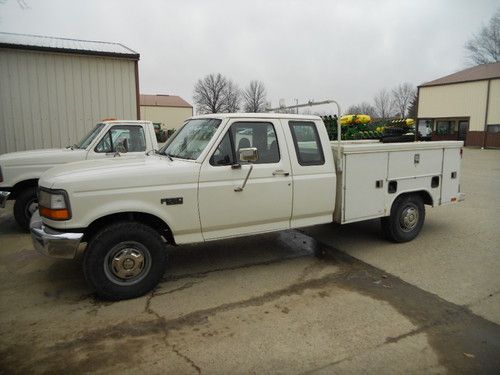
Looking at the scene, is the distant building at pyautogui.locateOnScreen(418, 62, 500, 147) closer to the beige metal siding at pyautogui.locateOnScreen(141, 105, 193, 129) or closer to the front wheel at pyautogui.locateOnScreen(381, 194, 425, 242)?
the front wheel at pyautogui.locateOnScreen(381, 194, 425, 242)

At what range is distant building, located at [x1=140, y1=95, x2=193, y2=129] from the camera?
228 feet

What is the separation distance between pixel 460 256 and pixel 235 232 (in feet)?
11.1

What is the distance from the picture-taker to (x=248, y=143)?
4.90 metres

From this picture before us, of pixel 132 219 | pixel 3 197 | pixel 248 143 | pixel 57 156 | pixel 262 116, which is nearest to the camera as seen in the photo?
pixel 132 219

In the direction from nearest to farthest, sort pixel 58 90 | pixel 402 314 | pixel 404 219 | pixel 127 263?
pixel 402 314 → pixel 127 263 → pixel 404 219 → pixel 58 90

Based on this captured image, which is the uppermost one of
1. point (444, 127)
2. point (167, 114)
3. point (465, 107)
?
point (167, 114)

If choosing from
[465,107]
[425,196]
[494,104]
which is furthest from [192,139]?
[465,107]

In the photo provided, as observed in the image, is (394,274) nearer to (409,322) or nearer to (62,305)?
(409,322)

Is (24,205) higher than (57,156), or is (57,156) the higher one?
(57,156)

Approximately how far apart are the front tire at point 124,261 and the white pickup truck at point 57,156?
305 centimetres

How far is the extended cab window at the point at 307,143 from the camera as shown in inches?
204

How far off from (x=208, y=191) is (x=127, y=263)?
1.21 metres

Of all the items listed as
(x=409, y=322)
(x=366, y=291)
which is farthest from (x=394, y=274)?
(x=409, y=322)

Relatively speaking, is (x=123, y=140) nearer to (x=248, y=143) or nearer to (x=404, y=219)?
(x=248, y=143)
